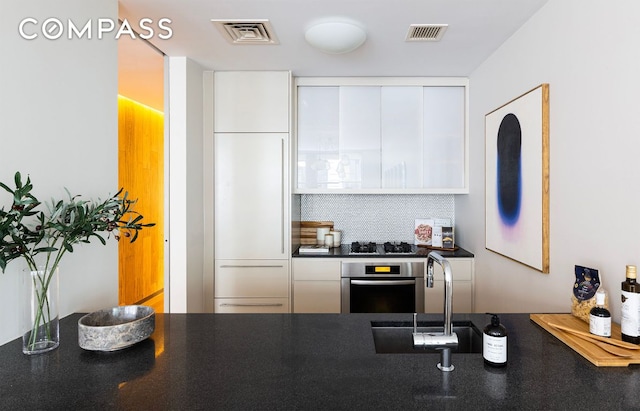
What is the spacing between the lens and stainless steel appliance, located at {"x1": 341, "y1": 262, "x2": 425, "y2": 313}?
3.08 m

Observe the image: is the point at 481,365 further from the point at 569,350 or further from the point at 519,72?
the point at 519,72

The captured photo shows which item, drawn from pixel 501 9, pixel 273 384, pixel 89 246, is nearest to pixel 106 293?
pixel 89 246

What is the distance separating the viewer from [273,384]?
1010 mm

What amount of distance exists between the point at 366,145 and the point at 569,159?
6.10 ft

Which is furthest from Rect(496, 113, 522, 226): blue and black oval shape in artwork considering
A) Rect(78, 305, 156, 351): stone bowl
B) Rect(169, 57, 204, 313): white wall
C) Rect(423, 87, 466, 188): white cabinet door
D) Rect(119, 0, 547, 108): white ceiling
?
Rect(169, 57, 204, 313): white wall

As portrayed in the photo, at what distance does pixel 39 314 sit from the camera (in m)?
1.25

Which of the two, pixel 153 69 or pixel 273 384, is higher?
pixel 153 69

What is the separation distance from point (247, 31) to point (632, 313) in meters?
2.49

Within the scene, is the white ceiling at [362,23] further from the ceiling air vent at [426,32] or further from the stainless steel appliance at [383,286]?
the stainless steel appliance at [383,286]

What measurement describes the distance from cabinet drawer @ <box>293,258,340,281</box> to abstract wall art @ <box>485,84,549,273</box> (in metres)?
1.27

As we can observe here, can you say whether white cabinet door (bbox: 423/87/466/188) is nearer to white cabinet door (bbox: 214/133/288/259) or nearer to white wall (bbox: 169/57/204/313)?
white cabinet door (bbox: 214/133/288/259)

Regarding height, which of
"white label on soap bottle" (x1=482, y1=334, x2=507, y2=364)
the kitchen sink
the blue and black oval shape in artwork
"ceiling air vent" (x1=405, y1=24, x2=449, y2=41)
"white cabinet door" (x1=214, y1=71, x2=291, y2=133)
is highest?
"ceiling air vent" (x1=405, y1=24, x2=449, y2=41)

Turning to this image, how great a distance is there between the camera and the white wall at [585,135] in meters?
1.39

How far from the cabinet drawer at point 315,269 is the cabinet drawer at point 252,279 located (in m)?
0.10
